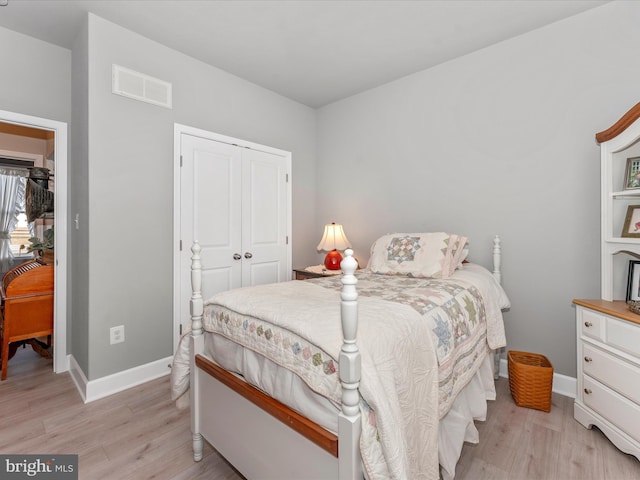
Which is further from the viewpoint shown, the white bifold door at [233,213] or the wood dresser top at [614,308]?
the white bifold door at [233,213]

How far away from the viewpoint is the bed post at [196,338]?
1.60m

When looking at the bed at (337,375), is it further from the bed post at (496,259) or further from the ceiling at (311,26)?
the ceiling at (311,26)

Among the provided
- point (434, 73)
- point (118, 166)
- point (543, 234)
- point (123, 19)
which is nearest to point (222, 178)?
point (118, 166)

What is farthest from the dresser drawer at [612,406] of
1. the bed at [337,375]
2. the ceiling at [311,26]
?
the ceiling at [311,26]

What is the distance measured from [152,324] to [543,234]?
3098mm

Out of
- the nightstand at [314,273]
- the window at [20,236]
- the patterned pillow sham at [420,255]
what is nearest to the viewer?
the patterned pillow sham at [420,255]

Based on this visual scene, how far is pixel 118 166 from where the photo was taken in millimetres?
2309

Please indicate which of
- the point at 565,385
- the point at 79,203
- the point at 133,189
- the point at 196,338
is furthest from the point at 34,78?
the point at 565,385

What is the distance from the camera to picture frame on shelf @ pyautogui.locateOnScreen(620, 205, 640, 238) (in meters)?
1.80

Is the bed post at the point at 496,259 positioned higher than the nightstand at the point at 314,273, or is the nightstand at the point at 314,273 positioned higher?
the bed post at the point at 496,259

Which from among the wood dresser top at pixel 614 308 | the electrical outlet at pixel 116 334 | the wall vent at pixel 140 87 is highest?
the wall vent at pixel 140 87

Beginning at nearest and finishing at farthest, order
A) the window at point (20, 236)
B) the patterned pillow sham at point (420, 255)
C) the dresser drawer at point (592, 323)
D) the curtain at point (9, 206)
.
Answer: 1. the dresser drawer at point (592, 323)
2. the patterned pillow sham at point (420, 255)
3. the curtain at point (9, 206)
4. the window at point (20, 236)

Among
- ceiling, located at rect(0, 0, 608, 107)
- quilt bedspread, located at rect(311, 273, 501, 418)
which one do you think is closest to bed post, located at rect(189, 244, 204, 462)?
quilt bedspread, located at rect(311, 273, 501, 418)

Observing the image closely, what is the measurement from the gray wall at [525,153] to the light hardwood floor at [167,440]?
0.67 metres
